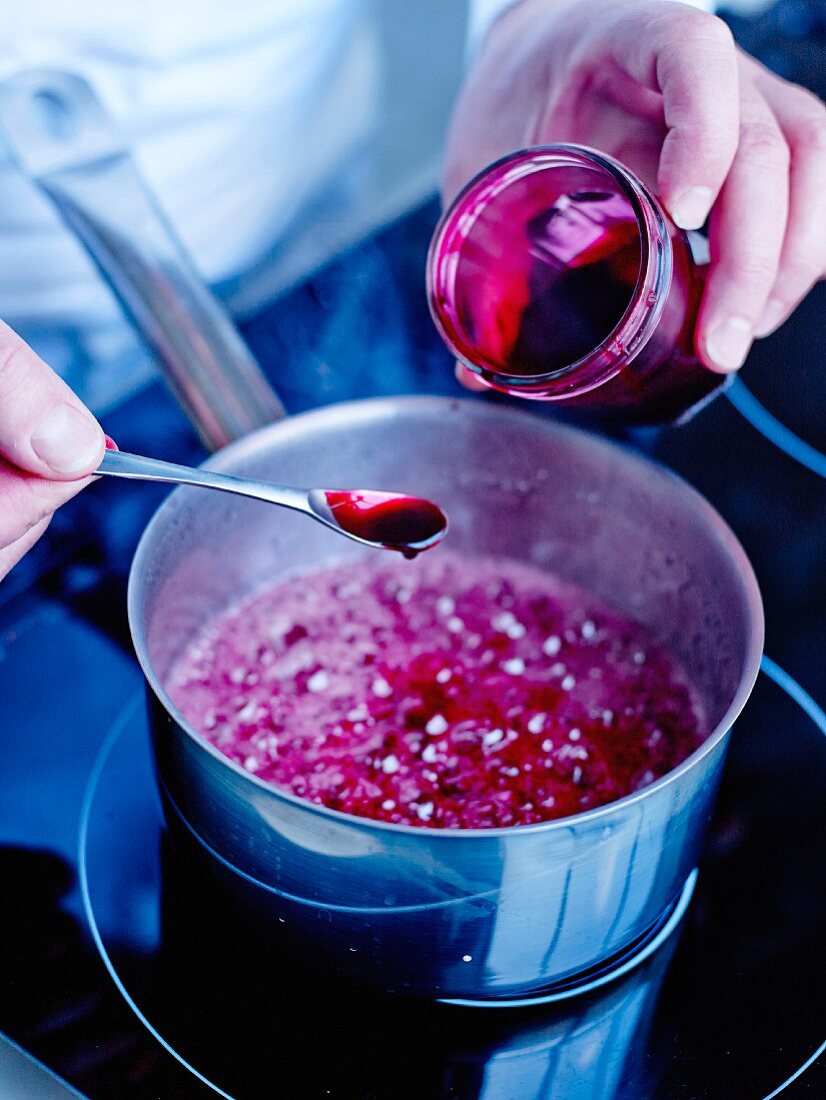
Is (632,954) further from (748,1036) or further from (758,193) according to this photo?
(758,193)

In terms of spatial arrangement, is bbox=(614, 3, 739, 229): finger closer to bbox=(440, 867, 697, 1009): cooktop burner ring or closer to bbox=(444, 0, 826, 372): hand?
bbox=(444, 0, 826, 372): hand

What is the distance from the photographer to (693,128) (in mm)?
705

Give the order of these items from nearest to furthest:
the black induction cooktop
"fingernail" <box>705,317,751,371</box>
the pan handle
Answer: the black induction cooktop
"fingernail" <box>705,317,751,371</box>
the pan handle

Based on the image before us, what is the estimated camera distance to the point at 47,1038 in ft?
2.01

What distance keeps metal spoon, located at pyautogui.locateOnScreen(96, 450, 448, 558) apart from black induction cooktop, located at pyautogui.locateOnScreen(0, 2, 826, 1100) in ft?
0.53

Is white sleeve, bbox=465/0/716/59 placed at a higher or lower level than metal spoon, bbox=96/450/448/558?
higher

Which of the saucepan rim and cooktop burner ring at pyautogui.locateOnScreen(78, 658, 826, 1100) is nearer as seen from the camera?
the saucepan rim

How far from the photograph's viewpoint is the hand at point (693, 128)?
2.33 feet

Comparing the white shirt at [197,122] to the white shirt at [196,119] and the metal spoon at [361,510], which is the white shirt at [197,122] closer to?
the white shirt at [196,119]

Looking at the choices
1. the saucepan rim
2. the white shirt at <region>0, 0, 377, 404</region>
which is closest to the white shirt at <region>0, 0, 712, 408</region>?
the white shirt at <region>0, 0, 377, 404</region>

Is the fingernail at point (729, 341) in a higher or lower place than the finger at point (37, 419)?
lower

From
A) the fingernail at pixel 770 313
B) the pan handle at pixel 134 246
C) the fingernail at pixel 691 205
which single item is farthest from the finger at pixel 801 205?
the pan handle at pixel 134 246

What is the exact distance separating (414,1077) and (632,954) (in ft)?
0.53

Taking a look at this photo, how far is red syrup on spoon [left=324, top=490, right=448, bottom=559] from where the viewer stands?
746 mm
